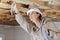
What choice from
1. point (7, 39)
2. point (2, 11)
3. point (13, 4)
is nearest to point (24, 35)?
point (7, 39)

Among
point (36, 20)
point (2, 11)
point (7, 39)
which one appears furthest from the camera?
point (7, 39)

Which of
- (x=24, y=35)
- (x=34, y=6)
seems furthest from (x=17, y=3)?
(x=24, y=35)

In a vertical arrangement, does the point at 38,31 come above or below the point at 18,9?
below

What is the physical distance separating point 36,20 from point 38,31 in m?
0.14

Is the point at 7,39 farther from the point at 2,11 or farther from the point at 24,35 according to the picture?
the point at 2,11

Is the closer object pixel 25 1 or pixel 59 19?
pixel 25 1

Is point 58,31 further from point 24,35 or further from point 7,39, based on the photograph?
point 7,39

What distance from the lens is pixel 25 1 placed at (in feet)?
6.45

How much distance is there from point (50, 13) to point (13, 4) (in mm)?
565

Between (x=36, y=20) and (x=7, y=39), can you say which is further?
(x=7, y=39)

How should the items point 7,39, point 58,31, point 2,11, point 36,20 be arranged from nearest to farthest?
point 36,20 < point 58,31 < point 2,11 < point 7,39

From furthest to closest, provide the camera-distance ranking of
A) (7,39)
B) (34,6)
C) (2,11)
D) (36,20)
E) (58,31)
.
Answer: (7,39) < (2,11) < (58,31) < (34,6) < (36,20)

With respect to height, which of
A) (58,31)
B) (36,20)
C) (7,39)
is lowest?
(7,39)

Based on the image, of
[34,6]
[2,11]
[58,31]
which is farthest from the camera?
[2,11]
